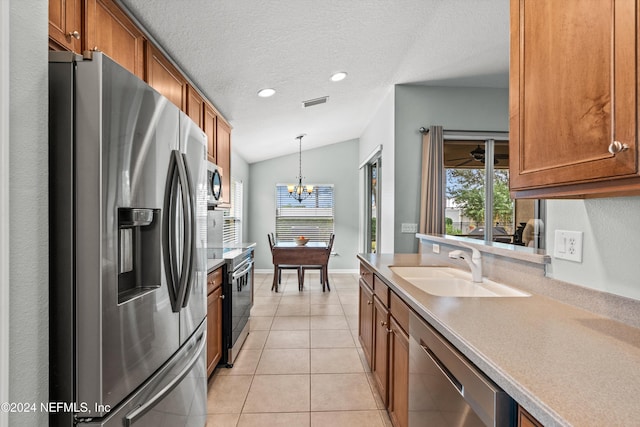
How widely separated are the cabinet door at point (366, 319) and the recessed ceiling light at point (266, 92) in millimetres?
2095

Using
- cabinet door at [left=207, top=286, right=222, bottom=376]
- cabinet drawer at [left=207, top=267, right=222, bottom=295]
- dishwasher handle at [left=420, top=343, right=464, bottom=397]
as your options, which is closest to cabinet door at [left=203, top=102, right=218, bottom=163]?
cabinet drawer at [left=207, top=267, right=222, bottom=295]

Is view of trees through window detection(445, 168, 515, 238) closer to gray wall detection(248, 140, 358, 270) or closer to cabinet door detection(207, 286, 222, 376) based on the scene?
cabinet door detection(207, 286, 222, 376)

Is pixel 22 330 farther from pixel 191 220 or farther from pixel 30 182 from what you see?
pixel 191 220

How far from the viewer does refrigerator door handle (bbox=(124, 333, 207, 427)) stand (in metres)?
1.10

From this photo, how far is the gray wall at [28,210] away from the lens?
2.71 feet

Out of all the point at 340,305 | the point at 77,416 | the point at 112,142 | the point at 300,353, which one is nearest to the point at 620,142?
the point at 112,142

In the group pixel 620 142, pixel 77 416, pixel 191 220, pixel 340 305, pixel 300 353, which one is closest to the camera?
pixel 620 142

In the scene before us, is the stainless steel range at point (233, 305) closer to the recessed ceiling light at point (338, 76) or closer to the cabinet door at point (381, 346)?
the cabinet door at point (381, 346)

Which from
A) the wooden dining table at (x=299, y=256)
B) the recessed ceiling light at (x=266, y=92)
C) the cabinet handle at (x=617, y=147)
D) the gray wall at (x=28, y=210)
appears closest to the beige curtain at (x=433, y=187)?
the recessed ceiling light at (x=266, y=92)

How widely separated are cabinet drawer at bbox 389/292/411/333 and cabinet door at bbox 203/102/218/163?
2295 mm

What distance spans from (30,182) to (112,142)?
24 centimetres

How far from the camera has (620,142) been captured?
2.53ft

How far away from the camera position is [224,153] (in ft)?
12.3

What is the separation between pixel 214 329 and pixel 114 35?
6.56ft
